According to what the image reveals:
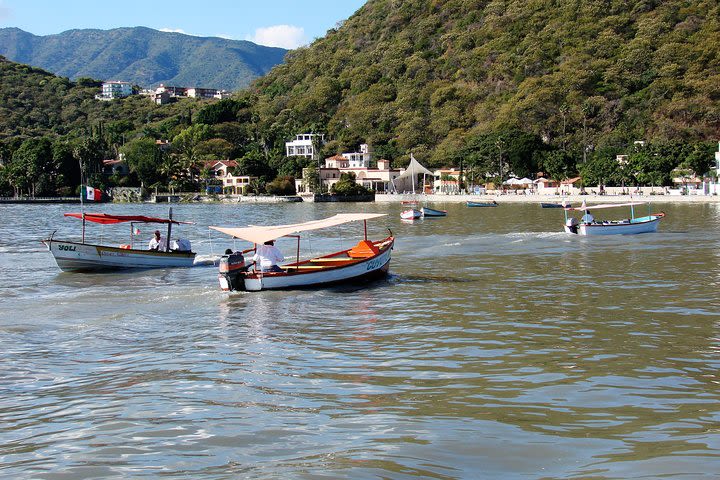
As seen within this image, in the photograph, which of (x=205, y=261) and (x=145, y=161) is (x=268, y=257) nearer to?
(x=205, y=261)

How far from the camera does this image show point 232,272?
2348 centimetres

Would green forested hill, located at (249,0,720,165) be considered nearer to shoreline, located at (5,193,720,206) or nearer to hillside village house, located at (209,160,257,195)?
shoreline, located at (5,193,720,206)

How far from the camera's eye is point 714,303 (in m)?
20.7

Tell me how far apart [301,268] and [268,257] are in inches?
45.1

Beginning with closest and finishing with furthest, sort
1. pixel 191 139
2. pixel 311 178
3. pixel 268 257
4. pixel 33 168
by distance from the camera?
pixel 268 257 < pixel 311 178 < pixel 33 168 < pixel 191 139

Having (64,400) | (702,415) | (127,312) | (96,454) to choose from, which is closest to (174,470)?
(96,454)

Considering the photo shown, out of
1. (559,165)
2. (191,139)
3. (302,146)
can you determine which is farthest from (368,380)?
(191,139)

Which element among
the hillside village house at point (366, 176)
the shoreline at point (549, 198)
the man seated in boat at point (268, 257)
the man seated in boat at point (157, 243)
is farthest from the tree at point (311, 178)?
the man seated in boat at point (268, 257)

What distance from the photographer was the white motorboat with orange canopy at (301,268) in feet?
77.8

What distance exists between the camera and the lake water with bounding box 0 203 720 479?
9602 mm

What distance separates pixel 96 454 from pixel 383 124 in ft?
536

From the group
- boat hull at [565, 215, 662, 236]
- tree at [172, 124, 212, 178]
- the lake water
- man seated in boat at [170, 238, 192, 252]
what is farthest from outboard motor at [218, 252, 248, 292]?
tree at [172, 124, 212, 178]

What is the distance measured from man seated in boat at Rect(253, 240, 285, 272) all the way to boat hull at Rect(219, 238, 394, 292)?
41cm

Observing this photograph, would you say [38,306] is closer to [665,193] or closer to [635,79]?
[665,193]
